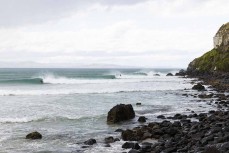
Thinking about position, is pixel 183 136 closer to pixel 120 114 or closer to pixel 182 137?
pixel 182 137

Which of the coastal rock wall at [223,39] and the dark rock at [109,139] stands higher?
the coastal rock wall at [223,39]

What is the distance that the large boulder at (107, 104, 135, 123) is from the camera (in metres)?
27.1

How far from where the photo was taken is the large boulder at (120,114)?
27.1 m

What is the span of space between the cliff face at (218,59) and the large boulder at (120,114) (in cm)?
6114

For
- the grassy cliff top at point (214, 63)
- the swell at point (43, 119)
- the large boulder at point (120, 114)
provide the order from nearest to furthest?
the large boulder at point (120, 114) < the swell at point (43, 119) < the grassy cliff top at point (214, 63)

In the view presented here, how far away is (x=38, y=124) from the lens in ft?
87.0

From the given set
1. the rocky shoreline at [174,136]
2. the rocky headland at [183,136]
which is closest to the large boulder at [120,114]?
the rocky shoreline at [174,136]

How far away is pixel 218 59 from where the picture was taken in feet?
311

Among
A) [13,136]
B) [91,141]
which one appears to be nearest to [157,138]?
[91,141]

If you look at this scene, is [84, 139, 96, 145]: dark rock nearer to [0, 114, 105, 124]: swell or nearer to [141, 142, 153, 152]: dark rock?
[141, 142, 153, 152]: dark rock

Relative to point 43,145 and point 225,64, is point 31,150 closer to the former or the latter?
point 43,145

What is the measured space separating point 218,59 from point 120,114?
238 ft

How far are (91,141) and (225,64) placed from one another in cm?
7274

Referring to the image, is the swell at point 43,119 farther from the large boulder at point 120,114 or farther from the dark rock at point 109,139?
the dark rock at point 109,139
